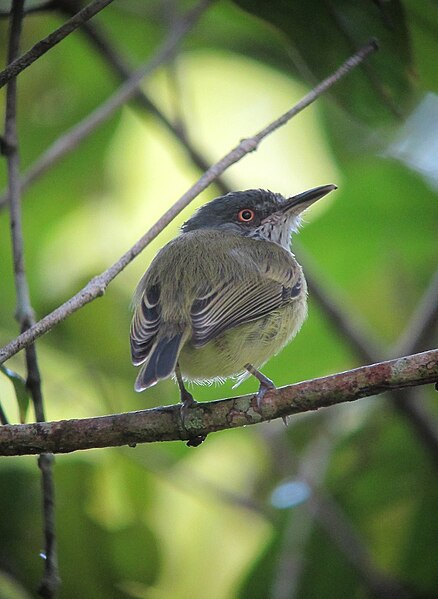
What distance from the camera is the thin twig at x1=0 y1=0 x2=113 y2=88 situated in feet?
8.21

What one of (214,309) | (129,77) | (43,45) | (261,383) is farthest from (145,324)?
(129,77)

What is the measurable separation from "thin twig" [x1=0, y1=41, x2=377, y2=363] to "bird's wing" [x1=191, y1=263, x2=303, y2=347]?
64cm

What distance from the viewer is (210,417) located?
3.04 metres

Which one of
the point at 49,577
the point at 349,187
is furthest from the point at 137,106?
the point at 49,577

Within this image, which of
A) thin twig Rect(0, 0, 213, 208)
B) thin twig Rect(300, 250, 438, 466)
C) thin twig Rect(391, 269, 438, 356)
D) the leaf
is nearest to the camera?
the leaf

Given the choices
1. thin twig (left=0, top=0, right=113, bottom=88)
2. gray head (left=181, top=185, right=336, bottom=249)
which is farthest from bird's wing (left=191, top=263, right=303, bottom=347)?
thin twig (left=0, top=0, right=113, bottom=88)

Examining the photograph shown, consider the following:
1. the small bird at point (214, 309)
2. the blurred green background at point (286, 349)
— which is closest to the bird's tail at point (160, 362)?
the small bird at point (214, 309)

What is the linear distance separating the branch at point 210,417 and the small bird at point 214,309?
296mm

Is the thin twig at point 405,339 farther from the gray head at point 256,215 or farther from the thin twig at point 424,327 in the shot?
the gray head at point 256,215

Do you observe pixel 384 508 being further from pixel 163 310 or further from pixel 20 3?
pixel 20 3

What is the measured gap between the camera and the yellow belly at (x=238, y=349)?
12.1ft

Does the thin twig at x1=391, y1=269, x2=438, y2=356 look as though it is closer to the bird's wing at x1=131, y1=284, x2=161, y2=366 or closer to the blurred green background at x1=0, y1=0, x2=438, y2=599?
the blurred green background at x1=0, y1=0, x2=438, y2=599

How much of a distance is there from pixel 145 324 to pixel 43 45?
1380 mm

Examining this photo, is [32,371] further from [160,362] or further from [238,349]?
[238,349]
